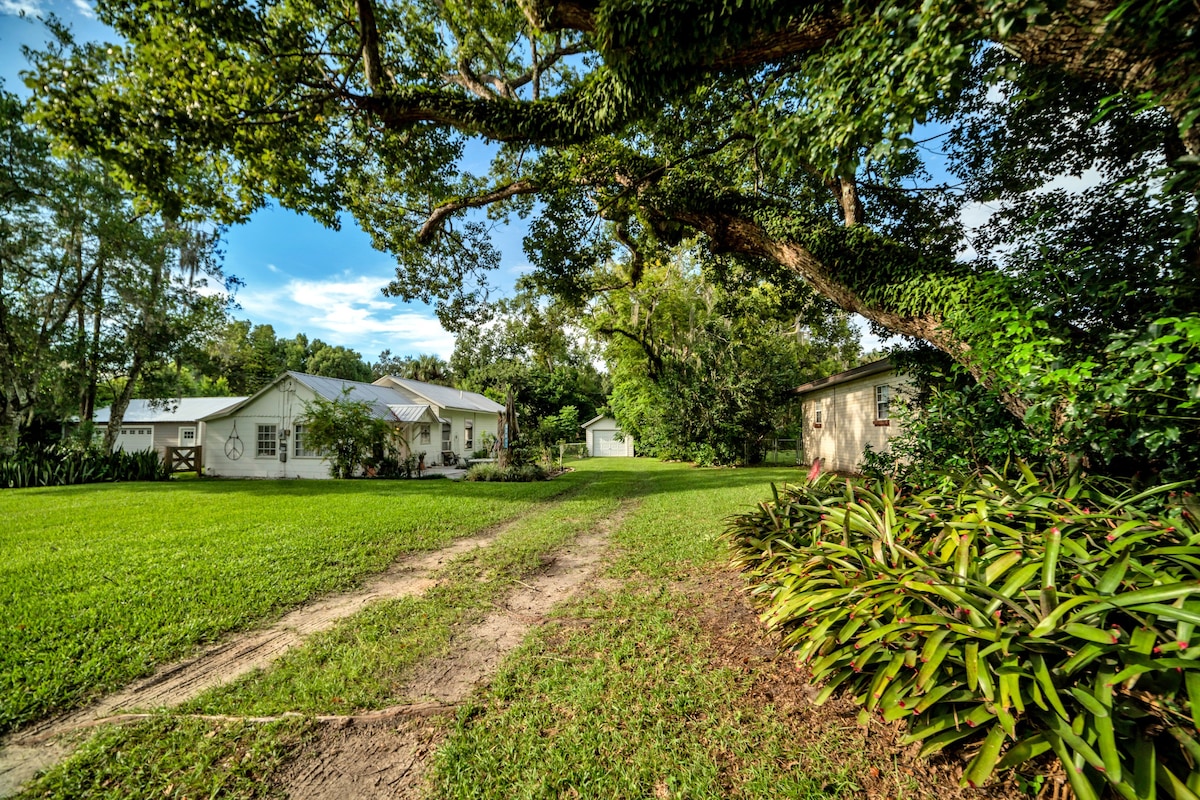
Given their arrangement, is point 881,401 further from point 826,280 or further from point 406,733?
point 406,733

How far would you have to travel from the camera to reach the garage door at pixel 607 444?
30.4m

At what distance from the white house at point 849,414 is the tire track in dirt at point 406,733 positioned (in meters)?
10.5

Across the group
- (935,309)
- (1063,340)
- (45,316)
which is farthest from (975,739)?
(45,316)

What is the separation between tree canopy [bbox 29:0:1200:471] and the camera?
2889mm

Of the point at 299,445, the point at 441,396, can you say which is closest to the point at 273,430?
the point at 299,445

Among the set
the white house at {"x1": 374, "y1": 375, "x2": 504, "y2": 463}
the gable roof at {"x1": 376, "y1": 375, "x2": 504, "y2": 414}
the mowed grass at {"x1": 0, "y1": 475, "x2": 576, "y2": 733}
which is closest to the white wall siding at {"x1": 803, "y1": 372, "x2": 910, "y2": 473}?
Result: the mowed grass at {"x1": 0, "y1": 475, "x2": 576, "y2": 733}

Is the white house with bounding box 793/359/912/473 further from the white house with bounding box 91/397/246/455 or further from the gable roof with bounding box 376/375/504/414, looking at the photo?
the white house with bounding box 91/397/246/455

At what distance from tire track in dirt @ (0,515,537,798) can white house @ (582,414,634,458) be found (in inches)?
1013

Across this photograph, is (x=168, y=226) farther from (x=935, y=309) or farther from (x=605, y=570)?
(x=935, y=309)

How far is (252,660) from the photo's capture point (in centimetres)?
299

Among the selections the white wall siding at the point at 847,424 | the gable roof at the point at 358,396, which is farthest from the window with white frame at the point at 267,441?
the white wall siding at the point at 847,424

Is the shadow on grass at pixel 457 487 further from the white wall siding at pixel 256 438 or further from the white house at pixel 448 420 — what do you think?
the white house at pixel 448 420

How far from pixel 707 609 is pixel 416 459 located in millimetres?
14796

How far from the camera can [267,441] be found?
16.6 meters
